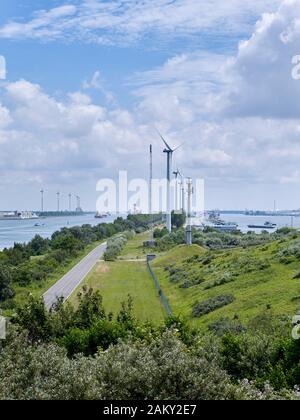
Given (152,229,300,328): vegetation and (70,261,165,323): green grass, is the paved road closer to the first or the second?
(70,261,165,323): green grass

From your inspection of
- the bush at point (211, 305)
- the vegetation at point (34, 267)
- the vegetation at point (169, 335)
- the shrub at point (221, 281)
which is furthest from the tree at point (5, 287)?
the bush at point (211, 305)

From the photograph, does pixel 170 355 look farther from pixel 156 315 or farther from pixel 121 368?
pixel 156 315

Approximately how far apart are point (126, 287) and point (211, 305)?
30.4 metres

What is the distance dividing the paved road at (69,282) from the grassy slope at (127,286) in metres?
1.36

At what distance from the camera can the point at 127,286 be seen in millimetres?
82750

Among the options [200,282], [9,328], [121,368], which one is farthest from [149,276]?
[121,368]

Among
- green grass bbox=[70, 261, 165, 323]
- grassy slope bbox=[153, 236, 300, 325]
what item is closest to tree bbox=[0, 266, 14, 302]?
green grass bbox=[70, 261, 165, 323]

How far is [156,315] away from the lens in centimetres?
5941

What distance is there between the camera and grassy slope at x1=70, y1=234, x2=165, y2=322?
63450mm

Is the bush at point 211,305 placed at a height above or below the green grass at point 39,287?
above

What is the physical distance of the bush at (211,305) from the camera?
5238cm

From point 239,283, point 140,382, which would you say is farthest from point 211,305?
point 140,382

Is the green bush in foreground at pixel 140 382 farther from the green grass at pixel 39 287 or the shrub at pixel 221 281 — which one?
the green grass at pixel 39 287
